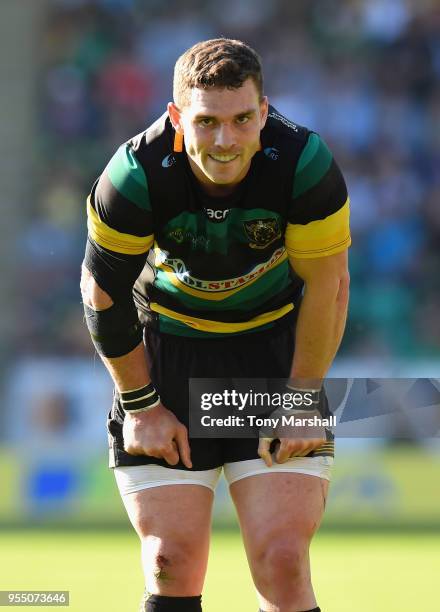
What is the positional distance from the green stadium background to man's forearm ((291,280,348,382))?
9.30ft

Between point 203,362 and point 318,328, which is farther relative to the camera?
point 203,362

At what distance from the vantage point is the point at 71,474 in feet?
30.3

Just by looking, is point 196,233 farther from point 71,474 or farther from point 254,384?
point 71,474

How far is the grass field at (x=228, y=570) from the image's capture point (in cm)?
636

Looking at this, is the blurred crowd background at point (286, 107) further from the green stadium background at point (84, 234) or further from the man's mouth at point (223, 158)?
the man's mouth at point (223, 158)

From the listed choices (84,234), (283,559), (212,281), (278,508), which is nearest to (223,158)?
(212,281)

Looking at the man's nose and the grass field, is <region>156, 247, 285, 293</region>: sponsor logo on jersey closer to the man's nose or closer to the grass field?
the man's nose

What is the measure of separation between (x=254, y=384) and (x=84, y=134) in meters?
8.45

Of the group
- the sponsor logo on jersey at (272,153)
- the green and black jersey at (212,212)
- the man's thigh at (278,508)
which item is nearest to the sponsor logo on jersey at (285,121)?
the green and black jersey at (212,212)

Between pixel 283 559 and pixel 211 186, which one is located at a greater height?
pixel 211 186

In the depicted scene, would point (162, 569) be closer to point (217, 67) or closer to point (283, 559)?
point (283, 559)

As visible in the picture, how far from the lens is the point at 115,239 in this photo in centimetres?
403

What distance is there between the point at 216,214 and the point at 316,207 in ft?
1.15

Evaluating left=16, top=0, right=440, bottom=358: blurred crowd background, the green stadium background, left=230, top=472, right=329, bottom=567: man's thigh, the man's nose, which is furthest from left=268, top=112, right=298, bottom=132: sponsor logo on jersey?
left=16, top=0, right=440, bottom=358: blurred crowd background
